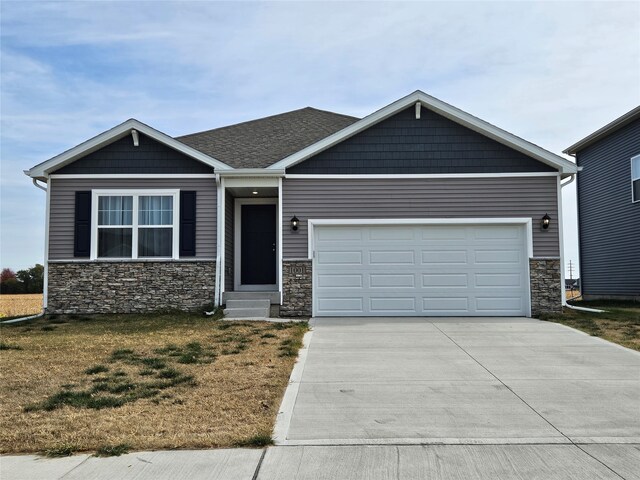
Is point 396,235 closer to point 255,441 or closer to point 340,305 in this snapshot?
point 340,305

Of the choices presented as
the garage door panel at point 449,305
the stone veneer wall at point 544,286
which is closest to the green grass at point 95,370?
the garage door panel at point 449,305

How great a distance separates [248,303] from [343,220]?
9.30 feet

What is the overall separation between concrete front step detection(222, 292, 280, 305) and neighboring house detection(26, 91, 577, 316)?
17 centimetres

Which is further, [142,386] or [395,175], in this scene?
[395,175]

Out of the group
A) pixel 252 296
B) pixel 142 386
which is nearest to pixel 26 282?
pixel 252 296

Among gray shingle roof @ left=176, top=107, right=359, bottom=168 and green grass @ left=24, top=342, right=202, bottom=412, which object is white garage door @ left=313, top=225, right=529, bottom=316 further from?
green grass @ left=24, top=342, right=202, bottom=412

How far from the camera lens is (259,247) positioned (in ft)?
46.9

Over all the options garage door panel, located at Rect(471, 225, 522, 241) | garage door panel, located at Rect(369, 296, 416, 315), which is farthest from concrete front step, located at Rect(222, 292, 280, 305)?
garage door panel, located at Rect(471, 225, 522, 241)

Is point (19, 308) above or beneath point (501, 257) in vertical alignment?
beneath

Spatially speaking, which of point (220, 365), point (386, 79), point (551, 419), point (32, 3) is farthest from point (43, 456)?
point (386, 79)

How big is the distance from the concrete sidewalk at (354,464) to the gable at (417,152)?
9088mm

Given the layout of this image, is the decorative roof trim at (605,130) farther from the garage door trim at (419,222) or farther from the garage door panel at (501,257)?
the garage door panel at (501,257)

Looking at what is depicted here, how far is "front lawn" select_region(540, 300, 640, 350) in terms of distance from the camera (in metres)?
9.55

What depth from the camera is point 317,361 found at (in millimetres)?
7789
